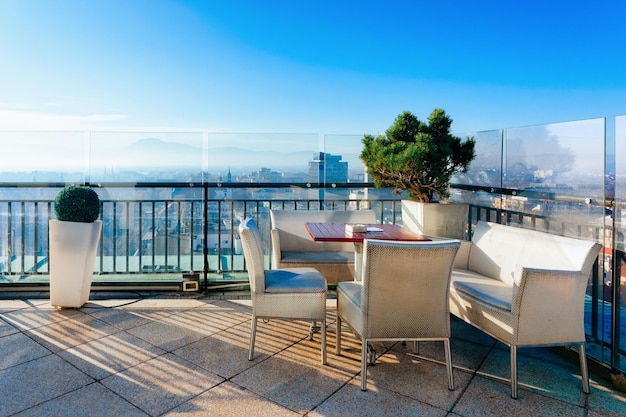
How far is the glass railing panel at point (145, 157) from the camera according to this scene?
14.6 feet

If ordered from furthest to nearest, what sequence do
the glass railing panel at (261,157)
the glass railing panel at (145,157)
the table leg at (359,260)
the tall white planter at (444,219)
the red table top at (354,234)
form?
the glass railing panel at (261,157), the glass railing panel at (145,157), the tall white planter at (444,219), the table leg at (359,260), the red table top at (354,234)

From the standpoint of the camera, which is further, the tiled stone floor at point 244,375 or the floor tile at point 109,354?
the floor tile at point 109,354

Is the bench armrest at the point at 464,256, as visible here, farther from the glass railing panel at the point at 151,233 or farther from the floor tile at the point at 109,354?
the glass railing panel at the point at 151,233

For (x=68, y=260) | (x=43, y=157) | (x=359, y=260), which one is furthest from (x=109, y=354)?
(x=43, y=157)

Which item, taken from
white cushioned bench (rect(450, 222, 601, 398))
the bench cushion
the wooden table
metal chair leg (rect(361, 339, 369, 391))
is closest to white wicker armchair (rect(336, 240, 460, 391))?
metal chair leg (rect(361, 339, 369, 391))

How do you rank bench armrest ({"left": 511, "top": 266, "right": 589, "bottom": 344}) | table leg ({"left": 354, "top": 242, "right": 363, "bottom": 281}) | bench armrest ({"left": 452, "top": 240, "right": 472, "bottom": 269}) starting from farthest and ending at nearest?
bench armrest ({"left": 452, "top": 240, "right": 472, "bottom": 269}) → table leg ({"left": 354, "top": 242, "right": 363, "bottom": 281}) → bench armrest ({"left": 511, "top": 266, "right": 589, "bottom": 344})

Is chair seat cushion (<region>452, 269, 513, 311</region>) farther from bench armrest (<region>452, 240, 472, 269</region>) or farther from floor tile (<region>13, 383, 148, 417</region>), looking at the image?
floor tile (<region>13, 383, 148, 417</region>)

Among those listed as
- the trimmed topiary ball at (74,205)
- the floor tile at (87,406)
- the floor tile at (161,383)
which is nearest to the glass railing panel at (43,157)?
the trimmed topiary ball at (74,205)

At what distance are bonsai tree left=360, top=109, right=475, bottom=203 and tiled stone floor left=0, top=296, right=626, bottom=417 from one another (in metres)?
1.35

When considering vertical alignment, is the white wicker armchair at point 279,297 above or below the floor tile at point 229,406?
above

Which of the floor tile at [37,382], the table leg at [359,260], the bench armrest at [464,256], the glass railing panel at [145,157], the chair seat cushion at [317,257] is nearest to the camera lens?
the floor tile at [37,382]

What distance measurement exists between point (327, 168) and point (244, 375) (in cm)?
287

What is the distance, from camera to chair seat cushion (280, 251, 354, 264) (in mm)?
3818

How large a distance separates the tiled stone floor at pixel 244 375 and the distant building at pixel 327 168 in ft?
6.45
